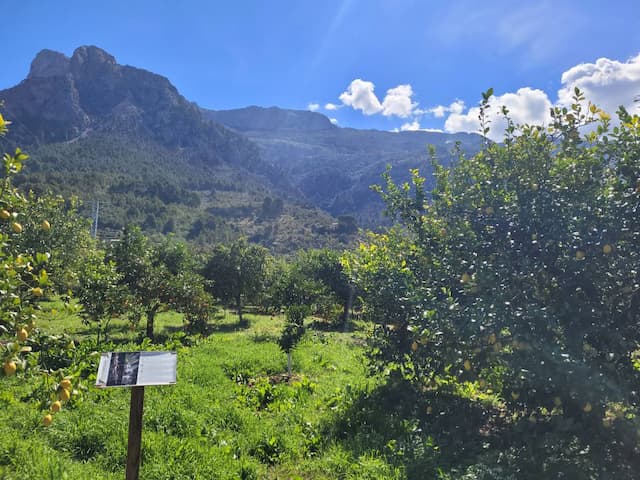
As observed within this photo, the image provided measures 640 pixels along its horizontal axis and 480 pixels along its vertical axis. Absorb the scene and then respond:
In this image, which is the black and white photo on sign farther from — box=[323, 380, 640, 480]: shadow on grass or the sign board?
box=[323, 380, 640, 480]: shadow on grass

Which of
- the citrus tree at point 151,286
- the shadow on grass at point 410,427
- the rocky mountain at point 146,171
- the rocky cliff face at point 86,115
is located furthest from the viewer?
the rocky cliff face at point 86,115

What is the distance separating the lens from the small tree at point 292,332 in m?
10.6

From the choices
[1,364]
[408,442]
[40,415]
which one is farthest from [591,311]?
[40,415]

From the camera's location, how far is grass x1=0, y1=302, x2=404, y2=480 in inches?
218

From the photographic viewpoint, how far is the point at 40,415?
654cm

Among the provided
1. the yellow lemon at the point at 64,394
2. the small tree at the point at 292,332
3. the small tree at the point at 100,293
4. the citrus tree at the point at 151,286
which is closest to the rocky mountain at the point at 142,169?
the citrus tree at the point at 151,286

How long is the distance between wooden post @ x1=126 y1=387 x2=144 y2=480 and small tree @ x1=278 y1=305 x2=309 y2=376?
21.1 ft

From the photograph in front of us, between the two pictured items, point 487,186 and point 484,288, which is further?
point 487,186

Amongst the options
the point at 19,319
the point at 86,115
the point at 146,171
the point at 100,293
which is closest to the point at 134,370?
the point at 19,319

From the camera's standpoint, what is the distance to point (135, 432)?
13.9ft

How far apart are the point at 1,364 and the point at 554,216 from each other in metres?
6.36

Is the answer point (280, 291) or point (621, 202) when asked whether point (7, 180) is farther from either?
point (280, 291)

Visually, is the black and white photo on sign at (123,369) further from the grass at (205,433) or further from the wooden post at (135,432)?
the grass at (205,433)

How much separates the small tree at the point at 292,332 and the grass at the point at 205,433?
0.84m
